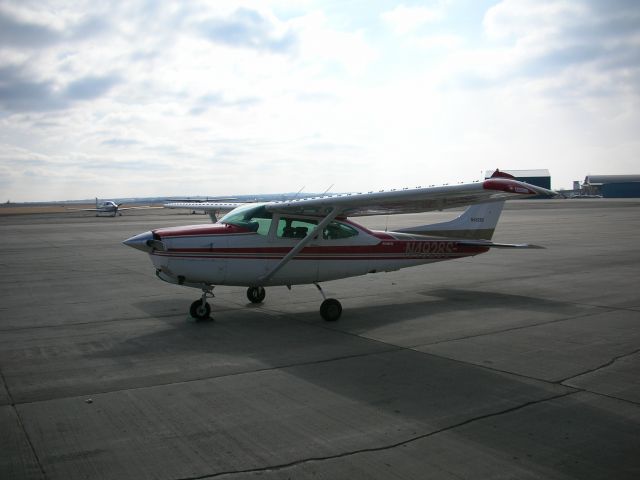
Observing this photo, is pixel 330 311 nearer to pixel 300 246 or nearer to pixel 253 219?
pixel 300 246

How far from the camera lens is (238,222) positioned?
10.1 m

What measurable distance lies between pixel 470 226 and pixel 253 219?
→ 505 centimetres

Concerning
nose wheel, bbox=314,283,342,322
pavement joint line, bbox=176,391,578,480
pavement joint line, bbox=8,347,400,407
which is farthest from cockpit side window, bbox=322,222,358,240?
pavement joint line, bbox=176,391,578,480

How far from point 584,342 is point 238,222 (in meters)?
5.85

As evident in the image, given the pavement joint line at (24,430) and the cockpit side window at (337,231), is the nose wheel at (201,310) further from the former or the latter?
the pavement joint line at (24,430)

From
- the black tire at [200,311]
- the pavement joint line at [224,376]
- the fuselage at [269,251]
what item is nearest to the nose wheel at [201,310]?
the black tire at [200,311]

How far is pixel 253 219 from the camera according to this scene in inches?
400

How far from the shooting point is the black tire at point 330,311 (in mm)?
9695

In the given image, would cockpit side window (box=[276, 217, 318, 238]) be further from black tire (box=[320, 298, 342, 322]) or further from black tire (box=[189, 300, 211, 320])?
black tire (box=[189, 300, 211, 320])

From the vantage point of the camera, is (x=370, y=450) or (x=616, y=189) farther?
(x=616, y=189)

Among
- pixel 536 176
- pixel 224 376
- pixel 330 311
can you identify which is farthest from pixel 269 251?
pixel 536 176

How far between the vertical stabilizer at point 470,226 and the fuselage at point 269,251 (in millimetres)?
808

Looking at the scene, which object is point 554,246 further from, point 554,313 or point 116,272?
point 116,272

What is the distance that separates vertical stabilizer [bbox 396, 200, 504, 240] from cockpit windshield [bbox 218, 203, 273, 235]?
333cm
